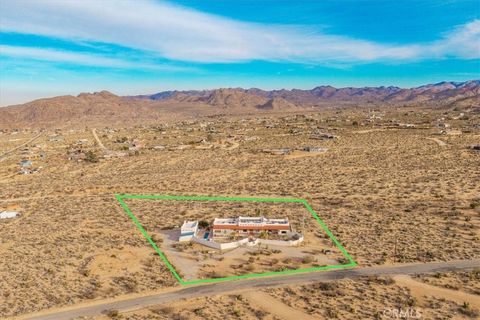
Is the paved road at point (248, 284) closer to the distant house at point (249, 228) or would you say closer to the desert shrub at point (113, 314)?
the desert shrub at point (113, 314)

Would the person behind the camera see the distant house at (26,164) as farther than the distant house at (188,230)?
Yes

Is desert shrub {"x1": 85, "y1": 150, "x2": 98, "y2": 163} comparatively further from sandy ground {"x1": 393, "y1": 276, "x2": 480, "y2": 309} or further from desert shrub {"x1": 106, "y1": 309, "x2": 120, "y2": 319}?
sandy ground {"x1": 393, "y1": 276, "x2": 480, "y2": 309}

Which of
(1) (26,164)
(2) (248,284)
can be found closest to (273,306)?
(2) (248,284)

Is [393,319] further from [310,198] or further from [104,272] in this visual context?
[310,198]

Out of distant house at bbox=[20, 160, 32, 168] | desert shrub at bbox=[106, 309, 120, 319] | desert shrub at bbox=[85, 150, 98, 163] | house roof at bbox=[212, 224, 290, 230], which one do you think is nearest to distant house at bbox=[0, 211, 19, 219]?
house roof at bbox=[212, 224, 290, 230]

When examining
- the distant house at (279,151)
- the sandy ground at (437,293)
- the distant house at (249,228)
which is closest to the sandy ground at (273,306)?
the sandy ground at (437,293)

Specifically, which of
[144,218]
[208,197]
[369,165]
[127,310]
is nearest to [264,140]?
[369,165]
